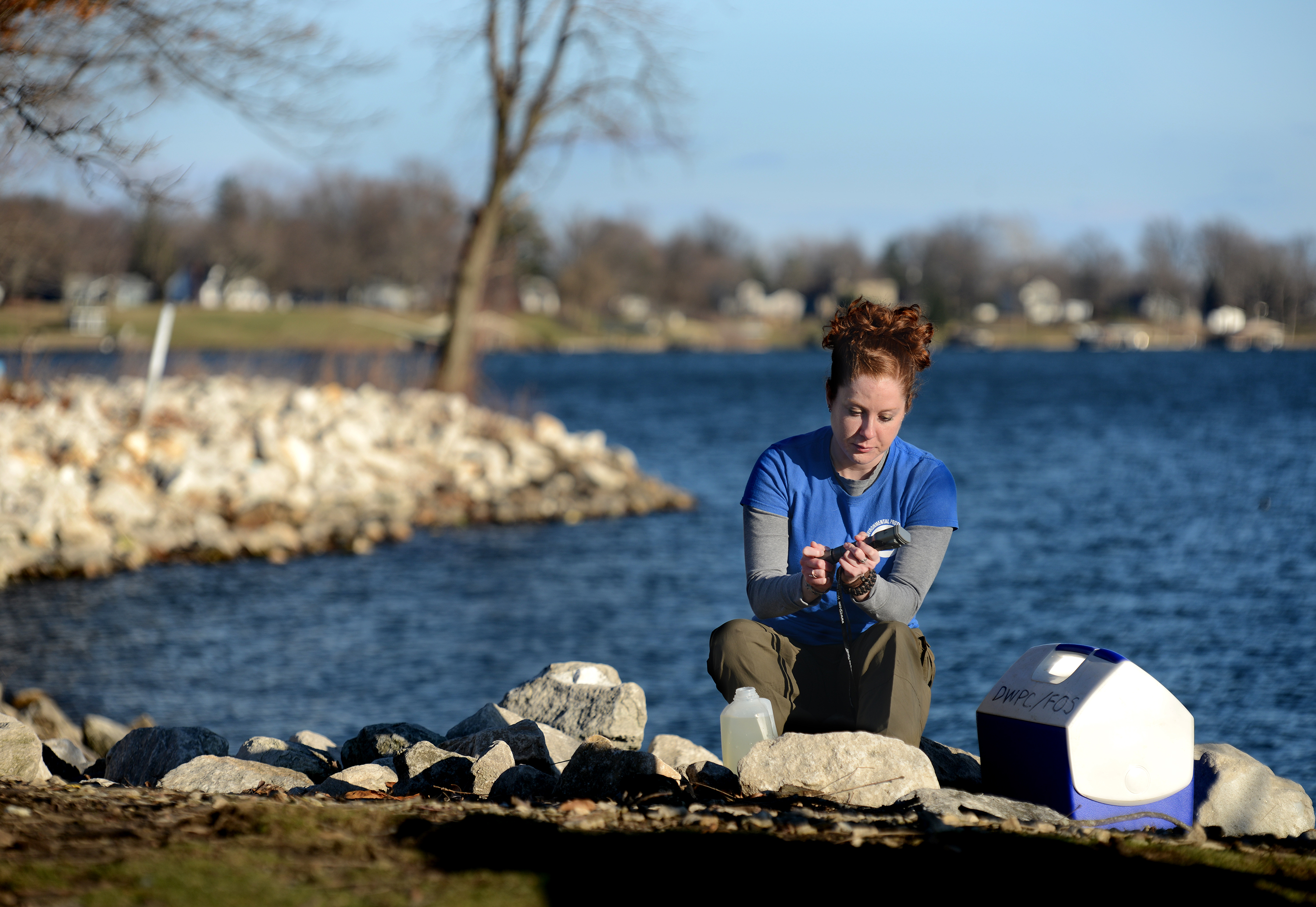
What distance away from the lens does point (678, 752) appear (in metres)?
4.67

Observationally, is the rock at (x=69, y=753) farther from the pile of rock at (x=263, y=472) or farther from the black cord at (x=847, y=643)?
the pile of rock at (x=263, y=472)

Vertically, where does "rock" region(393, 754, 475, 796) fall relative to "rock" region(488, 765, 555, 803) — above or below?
below

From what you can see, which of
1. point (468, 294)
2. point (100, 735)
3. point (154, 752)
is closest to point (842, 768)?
point (154, 752)

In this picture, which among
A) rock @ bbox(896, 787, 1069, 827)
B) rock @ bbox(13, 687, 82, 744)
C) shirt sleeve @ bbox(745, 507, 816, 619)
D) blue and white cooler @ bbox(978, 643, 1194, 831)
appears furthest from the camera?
rock @ bbox(13, 687, 82, 744)

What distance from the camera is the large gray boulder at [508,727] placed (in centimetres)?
473

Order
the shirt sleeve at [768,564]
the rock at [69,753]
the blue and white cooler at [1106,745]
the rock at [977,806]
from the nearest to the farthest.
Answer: the rock at [977,806] → the blue and white cooler at [1106,745] → the shirt sleeve at [768,564] → the rock at [69,753]

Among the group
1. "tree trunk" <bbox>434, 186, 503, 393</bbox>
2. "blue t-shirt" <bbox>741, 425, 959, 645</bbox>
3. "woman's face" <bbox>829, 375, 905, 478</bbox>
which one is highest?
"tree trunk" <bbox>434, 186, 503, 393</bbox>

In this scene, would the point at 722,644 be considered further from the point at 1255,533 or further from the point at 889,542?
the point at 1255,533

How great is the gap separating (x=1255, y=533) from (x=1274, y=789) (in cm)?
1321

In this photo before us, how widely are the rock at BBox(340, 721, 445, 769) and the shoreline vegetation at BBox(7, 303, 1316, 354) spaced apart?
16224mm

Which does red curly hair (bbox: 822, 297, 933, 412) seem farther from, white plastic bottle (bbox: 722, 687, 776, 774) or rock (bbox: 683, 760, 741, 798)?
rock (bbox: 683, 760, 741, 798)

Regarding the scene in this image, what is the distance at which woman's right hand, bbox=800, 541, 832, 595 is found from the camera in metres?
3.76

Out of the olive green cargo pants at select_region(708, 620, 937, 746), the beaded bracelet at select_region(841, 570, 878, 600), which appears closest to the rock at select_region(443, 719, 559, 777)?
the olive green cargo pants at select_region(708, 620, 937, 746)

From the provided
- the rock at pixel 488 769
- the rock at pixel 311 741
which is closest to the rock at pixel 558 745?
the rock at pixel 488 769
